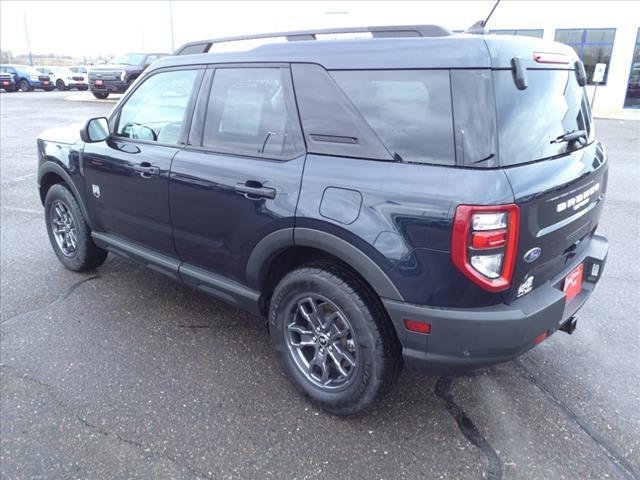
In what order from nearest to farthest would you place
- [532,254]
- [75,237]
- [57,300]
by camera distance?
[532,254], [57,300], [75,237]

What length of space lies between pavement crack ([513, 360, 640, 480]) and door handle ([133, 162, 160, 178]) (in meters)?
2.54

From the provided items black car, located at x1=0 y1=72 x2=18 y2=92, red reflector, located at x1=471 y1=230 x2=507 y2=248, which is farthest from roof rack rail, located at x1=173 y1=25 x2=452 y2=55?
black car, located at x1=0 y1=72 x2=18 y2=92

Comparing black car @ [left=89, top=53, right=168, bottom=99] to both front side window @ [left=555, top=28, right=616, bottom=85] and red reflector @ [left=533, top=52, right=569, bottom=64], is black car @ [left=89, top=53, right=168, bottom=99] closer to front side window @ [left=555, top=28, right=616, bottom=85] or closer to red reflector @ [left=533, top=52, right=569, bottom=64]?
front side window @ [left=555, top=28, right=616, bottom=85]

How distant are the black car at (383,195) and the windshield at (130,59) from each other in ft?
65.0

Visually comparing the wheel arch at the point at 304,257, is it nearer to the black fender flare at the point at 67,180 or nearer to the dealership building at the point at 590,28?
the black fender flare at the point at 67,180

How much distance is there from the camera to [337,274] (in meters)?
2.45

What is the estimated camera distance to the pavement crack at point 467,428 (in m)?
2.29

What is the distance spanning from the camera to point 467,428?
8.32 feet

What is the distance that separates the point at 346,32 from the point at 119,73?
67.2ft

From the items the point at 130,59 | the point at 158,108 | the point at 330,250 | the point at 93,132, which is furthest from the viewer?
the point at 130,59

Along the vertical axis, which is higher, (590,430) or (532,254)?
(532,254)

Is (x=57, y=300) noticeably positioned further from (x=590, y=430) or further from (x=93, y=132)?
(x=590, y=430)

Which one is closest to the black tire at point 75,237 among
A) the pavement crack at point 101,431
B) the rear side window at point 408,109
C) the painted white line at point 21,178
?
the pavement crack at point 101,431

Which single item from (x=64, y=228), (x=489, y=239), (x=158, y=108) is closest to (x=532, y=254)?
(x=489, y=239)
